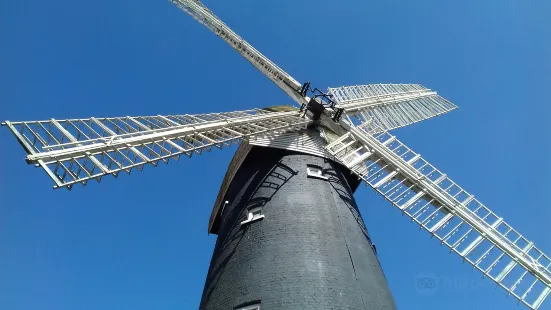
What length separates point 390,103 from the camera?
1920cm

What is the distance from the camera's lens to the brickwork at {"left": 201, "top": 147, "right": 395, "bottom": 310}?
918 cm

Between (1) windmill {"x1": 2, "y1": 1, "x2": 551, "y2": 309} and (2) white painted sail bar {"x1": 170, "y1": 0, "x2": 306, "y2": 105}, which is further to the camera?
(2) white painted sail bar {"x1": 170, "y1": 0, "x2": 306, "y2": 105}

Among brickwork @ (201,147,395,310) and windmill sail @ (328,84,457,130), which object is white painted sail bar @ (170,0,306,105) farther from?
brickwork @ (201,147,395,310)

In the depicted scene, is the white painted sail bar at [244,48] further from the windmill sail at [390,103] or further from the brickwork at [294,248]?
the brickwork at [294,248]

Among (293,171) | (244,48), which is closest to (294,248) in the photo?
(293,171)

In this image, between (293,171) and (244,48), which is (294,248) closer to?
(293,171)

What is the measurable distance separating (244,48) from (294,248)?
1088 centimetres

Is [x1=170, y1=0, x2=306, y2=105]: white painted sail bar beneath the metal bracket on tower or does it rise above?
above

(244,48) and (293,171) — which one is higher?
(244,48)

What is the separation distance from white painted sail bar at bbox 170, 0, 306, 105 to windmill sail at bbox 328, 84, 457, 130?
1537mm

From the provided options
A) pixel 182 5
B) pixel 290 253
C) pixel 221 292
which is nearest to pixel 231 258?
pixel 221 292

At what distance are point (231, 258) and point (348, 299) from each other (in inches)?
122

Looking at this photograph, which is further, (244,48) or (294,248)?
(244,48)

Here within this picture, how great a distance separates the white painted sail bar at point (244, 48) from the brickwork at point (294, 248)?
4778 mm
